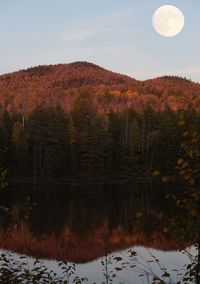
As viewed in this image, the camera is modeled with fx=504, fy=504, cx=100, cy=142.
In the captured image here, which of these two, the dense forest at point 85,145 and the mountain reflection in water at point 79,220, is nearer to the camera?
the mountain reflection in water at point 79,220

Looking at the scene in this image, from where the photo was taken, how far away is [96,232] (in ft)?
88.2

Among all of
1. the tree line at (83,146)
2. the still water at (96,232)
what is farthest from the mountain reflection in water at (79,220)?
the tree line at (83,146)

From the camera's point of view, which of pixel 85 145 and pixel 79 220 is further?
pixel 85 145

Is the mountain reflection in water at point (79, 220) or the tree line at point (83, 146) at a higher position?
the tree line at point (83, 146)

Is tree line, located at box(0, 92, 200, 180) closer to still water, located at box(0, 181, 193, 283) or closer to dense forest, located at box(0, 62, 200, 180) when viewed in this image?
dense forest, located at box(0, 62, 200, 180)

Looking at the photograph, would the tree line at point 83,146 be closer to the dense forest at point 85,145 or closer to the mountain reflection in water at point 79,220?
the dense forest at point 85,145

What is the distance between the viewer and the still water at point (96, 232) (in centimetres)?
1620

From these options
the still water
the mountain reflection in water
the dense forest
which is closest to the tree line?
the dense forest

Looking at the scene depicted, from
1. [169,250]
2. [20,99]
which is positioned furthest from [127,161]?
[20,99]

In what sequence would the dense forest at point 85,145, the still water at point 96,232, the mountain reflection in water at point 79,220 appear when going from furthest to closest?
the dense forest at point 85,145 < the mountain reflection in water at point 79,220 < the still water at point 96,232

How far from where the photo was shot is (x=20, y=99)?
134250mm

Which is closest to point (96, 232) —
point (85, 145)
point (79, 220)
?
point (79, 220)

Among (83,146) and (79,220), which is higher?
(83,146)

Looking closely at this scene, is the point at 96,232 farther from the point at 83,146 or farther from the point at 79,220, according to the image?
the point at 83,146
